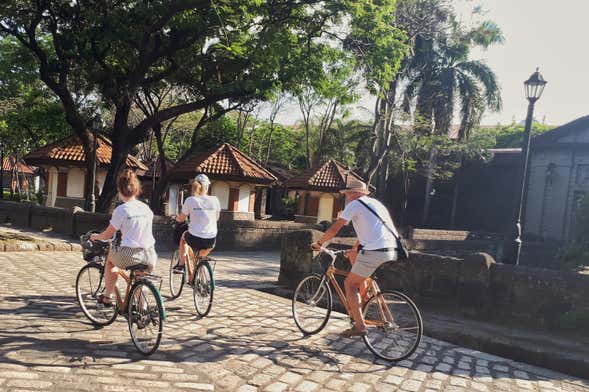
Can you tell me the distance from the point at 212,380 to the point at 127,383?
704mm

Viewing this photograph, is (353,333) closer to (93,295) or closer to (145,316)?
(145,316)

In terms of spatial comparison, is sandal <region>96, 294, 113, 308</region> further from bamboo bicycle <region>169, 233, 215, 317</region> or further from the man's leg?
the man's leg

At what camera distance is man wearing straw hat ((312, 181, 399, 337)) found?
5.02 metres

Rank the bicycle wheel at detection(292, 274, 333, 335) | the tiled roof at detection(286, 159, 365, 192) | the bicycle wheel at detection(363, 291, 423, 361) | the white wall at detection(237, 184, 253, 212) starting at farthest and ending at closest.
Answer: the tiled roof at detection(286, 159, 365, 192) → the white wall at detection(237, 184, 253, 212) → the bicycle wheel at detection(292, 274, 333, 335) → the bicycle wheel at detection(363, 291, 423, 361)

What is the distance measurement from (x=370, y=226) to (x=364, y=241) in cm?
18

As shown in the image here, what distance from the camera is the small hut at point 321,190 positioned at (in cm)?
2602

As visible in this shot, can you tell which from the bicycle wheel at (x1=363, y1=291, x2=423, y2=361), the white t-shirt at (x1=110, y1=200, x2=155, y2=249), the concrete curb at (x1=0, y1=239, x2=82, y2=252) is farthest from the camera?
the concrete curb at (x1=0, y1=239, x2=82, y2=252)

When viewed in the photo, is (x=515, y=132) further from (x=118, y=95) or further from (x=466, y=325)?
(x=466, y=325)

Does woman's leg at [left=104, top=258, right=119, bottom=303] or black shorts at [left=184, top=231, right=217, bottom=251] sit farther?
black shorts at [left=184, top=231, right=217, bottom=251]

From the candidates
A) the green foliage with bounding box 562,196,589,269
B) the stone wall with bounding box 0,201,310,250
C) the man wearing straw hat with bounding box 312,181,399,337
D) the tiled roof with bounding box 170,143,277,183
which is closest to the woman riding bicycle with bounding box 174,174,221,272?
the man wearing straw hat with bounding box 312,181,399,337

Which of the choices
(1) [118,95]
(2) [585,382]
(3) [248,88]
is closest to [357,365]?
(2) [585,382]

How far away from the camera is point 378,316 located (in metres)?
5.16

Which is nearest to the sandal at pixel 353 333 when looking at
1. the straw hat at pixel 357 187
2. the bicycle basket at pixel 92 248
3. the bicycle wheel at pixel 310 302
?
the bicycle wheel at pixel 310 302

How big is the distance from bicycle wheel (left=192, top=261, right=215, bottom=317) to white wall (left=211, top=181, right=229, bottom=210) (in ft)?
56.5
